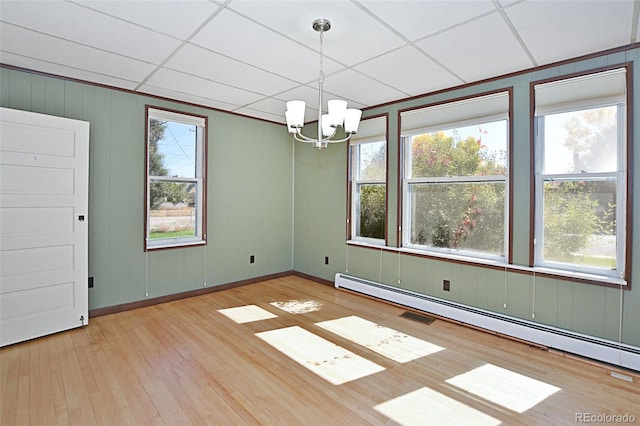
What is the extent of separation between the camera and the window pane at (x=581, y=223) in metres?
2.87

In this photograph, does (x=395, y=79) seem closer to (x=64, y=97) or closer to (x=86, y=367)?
(x=64, y=97)

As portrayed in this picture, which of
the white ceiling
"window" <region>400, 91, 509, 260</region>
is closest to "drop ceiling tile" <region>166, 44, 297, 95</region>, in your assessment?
the white ceiling

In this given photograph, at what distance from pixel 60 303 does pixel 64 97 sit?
7.22 ft

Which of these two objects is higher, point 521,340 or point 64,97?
point 64,97

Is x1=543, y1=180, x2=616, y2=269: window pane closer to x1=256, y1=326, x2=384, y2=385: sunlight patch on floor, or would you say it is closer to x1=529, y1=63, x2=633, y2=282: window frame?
x1=529, y1=63, x2=633, y2=282: window frame

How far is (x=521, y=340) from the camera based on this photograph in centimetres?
315

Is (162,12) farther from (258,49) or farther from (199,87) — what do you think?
(199,87)

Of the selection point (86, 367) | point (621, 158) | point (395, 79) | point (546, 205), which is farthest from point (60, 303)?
point (621, 158)

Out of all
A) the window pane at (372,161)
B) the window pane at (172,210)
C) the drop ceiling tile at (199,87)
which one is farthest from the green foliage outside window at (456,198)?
the window pane at (172,210)

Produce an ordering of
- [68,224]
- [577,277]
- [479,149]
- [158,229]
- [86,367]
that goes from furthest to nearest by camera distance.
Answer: [158,229], [479,149], [68,224], [577,277], [86,367]

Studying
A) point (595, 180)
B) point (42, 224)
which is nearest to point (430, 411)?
point (595, 180)

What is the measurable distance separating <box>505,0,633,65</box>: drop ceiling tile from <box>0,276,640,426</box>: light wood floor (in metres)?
2.69

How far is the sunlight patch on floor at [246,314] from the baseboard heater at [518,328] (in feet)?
4.75

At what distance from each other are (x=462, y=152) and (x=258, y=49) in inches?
99.4
